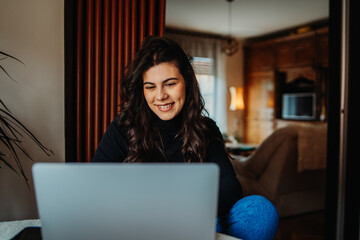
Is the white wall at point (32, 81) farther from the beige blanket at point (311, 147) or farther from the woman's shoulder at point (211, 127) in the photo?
the beige blanket at point (311, 147)

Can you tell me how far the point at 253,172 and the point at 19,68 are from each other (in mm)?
2044

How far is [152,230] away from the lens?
676 millimetres

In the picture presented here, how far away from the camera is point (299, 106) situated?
5309 mm

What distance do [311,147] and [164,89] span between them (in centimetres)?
188

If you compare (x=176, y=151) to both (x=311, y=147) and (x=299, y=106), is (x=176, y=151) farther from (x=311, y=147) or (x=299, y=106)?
(x=299, y=106)

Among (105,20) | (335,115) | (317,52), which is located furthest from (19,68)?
(317,52)

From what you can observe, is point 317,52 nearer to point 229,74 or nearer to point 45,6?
point 229,74

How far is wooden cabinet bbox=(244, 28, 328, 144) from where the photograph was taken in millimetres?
4965

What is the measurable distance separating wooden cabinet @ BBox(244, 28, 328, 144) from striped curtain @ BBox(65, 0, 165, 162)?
3978 mm

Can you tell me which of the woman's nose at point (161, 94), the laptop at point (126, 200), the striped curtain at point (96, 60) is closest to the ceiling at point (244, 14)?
the striped curtain at point (96, 60)

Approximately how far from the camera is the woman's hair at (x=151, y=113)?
4.28ft

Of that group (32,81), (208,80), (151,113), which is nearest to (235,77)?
(208,80)

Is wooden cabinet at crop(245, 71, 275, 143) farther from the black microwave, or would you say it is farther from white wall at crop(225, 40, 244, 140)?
the black microwave

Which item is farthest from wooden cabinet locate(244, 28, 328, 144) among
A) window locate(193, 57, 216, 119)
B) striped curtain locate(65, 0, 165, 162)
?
striped curtain locate(65, 0, 165, 162)
